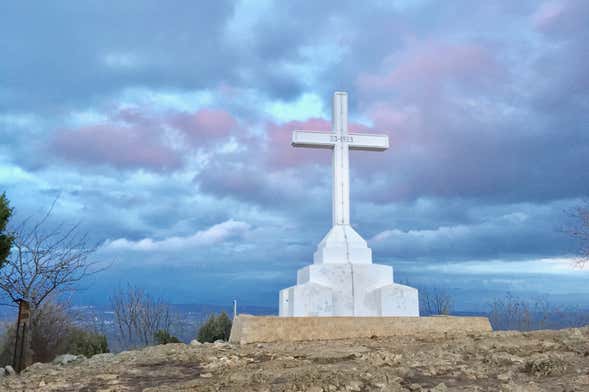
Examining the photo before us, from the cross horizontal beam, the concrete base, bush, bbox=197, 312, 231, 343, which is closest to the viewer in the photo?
the concrete base

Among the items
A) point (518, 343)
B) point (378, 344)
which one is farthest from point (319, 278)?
point (518, 343)

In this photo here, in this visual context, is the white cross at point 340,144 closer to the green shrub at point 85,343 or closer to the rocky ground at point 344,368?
the rocky ground at point 344,368

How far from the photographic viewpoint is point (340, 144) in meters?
14.8

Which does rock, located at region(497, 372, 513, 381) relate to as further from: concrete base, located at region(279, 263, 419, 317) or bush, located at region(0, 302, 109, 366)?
bush, located at region(0, 302, 109, 366)

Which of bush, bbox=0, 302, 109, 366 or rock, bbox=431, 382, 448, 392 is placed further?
bush, bbox=0, 302, 109, 366

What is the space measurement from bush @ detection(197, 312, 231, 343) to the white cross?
14.5ft

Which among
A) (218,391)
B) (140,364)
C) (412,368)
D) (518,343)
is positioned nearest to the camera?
(218,391)

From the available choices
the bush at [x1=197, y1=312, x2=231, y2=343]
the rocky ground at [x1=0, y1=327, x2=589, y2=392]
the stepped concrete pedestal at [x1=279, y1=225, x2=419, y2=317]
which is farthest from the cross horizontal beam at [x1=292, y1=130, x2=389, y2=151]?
the rocky ground at [x1=0, y1=327, x2=589, y2=392]

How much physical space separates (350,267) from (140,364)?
21.6ft

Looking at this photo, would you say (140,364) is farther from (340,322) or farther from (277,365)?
(340,322)

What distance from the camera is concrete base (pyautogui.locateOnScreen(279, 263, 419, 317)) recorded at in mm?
13227

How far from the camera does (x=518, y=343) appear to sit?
909 cm

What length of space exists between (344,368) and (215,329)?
946cm

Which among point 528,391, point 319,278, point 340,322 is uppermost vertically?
point 319,278
